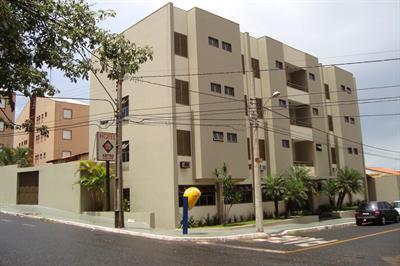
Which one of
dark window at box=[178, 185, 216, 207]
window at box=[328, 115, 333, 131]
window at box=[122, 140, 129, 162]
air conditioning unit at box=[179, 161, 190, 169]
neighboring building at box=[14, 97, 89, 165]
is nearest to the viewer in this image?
air conditioning unit at box=[179, 161, 190, 169]

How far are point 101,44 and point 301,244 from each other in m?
13.0

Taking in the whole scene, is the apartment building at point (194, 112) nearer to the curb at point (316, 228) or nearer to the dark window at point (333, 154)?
the curb at point (316, 228)

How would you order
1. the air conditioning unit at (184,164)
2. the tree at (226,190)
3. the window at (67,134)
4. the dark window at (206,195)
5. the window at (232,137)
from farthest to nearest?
the window at (67,134)
the window at (232,137)
the dark window at (206,195)
the tree at (226,190)
the air conditioning unit at (184,164)

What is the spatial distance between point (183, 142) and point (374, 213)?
12.7 meters

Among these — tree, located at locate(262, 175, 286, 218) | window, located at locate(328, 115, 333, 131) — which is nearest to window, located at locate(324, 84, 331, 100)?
window, located at locate(328, 115, 333, 131)

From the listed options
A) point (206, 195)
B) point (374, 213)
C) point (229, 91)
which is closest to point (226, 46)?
point (229, 91)

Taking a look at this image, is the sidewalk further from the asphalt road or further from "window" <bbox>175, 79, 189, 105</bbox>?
"window" <bbox>175, 79, 189, 105</bbox>

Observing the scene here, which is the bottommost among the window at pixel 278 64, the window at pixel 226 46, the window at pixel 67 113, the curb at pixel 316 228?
the curb at pixel 316 228

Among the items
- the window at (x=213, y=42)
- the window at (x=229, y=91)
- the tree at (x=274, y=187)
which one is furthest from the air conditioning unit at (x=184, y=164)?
the window at (x=213, y=42)

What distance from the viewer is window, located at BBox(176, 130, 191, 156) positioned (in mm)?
25266

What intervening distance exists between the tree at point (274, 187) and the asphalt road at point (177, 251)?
9631 mm

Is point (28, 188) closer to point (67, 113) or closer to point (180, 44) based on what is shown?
point (180, 44)

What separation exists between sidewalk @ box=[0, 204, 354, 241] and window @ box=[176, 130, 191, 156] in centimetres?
473

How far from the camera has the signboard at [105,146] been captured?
2433 cm
